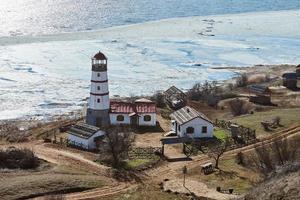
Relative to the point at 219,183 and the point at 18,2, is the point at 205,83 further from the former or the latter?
the point at 18,2

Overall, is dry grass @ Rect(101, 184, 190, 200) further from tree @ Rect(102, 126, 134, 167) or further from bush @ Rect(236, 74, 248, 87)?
bush @ Rect(236, 74, 248, 87)

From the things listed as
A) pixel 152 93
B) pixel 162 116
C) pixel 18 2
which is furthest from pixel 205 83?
pixel 18 2

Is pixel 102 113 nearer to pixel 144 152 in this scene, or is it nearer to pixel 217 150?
pixel 144 152

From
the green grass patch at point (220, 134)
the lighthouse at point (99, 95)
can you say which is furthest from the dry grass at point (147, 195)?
the lighthouse at point (99, 95)

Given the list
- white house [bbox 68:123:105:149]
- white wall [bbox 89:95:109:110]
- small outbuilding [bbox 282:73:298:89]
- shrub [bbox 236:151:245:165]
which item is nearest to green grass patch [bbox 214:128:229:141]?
shrub [bbox 236:151:245:165]

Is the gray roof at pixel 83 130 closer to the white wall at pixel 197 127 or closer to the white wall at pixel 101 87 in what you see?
the white wall at pixel 101 87
